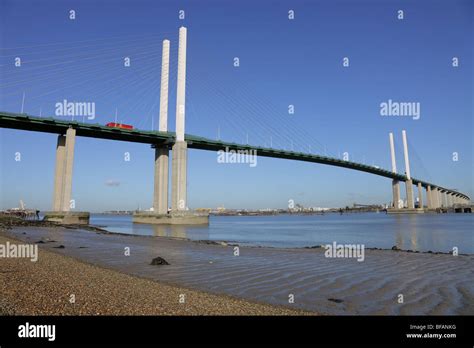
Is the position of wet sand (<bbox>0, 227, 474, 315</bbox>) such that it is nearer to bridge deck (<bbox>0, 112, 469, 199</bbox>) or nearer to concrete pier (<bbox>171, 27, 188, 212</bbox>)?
concrete pier (<bbox>171, 27, 188, 212</bbox>)

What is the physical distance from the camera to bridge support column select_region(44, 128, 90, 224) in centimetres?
5778

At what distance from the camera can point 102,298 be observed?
719 centimetres

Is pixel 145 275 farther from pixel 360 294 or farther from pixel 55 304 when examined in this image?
pixel 360 294

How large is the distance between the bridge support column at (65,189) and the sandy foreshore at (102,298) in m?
51.8

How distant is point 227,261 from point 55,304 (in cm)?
939

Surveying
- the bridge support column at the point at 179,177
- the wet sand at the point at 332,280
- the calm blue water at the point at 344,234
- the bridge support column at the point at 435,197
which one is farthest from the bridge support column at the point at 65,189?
the bridge support column at the point at 435,197

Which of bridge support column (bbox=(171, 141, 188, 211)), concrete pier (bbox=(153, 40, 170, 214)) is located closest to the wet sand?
bridge support column (bbox=(171, 141, 188, 211))

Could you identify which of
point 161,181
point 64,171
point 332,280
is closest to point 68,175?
point 64,171

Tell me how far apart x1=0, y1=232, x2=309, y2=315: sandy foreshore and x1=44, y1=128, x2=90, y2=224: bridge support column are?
51.8m

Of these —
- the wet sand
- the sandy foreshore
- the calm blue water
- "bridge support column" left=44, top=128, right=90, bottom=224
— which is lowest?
the calm blue water

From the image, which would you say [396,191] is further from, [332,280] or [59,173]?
[332,280]

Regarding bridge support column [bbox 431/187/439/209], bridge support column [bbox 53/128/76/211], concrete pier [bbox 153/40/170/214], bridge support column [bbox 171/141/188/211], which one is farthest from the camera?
bridge support column [bbox 431/187/439/209]

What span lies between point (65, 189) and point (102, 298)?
56214 millimetres
